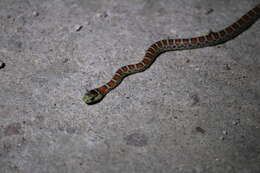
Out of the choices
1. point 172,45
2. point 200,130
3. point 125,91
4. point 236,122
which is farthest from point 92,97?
point 236,122

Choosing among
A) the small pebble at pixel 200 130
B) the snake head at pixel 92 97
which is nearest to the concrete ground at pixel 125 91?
the small pebble at pixel 200 130

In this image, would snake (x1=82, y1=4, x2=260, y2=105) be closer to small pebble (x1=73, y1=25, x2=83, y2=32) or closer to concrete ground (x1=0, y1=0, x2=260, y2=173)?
concrete ground (x1=0, y1=0, x2=260, y2=173)

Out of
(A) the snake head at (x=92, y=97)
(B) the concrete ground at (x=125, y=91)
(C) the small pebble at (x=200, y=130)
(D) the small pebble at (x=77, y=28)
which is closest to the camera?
(B) the concrete ground at (x=125, y=91)

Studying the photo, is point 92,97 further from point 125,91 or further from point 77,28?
point 77,28

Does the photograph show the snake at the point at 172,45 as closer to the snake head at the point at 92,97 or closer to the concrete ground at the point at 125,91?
the snake head at the point at 92,97

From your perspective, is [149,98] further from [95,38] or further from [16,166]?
[16,166]

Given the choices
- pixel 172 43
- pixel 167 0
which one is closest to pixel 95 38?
pixel 172 43

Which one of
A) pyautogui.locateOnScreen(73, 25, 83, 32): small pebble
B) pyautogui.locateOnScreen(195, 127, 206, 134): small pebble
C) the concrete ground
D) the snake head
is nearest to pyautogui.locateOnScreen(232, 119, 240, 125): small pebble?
the concrete ground
